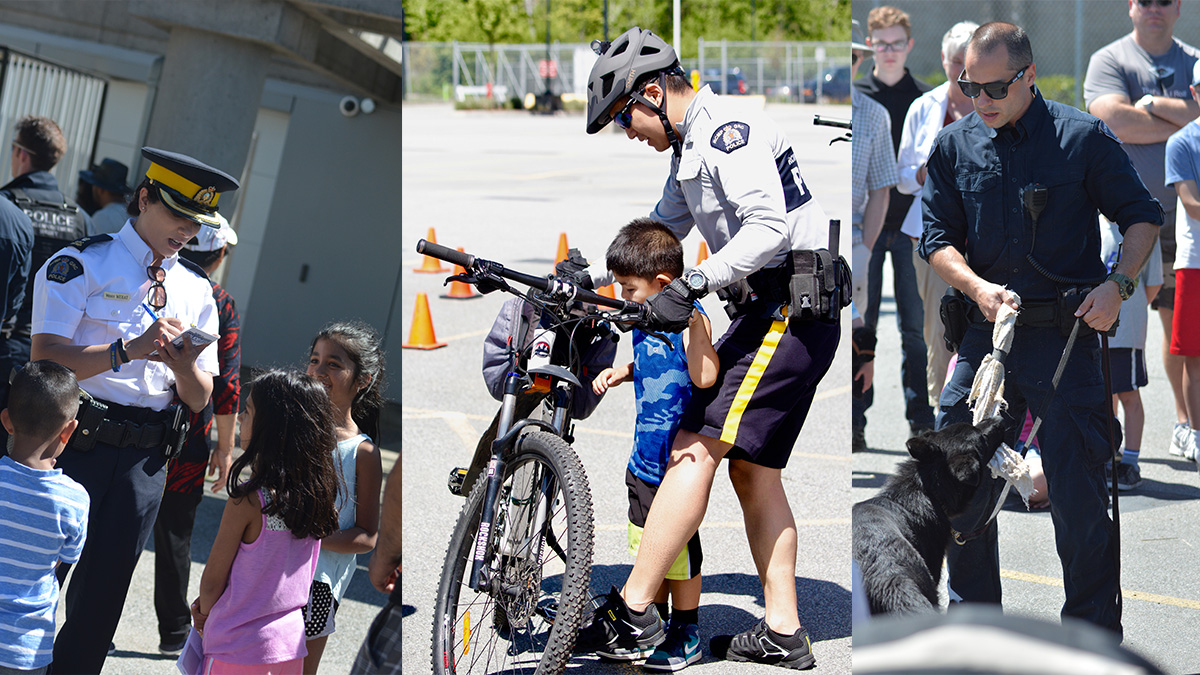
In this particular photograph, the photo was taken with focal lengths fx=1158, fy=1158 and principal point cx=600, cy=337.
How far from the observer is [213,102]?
289 cm

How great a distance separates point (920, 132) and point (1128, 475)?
3.99 feet

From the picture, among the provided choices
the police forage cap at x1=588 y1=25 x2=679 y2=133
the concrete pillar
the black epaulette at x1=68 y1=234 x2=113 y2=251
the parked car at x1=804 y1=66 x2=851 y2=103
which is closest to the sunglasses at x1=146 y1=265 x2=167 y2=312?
the black epaulette at x1=68 y1=234 x2=113 y2=251

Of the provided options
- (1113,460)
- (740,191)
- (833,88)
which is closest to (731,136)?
(740,191)

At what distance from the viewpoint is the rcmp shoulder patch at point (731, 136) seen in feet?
9.98

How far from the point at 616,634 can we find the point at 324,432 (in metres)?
1.11

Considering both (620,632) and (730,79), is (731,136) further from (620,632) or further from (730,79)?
(730,79)

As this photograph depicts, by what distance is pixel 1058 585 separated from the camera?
3.43 m

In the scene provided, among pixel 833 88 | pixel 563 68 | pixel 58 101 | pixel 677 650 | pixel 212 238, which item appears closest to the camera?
pixel 212 238

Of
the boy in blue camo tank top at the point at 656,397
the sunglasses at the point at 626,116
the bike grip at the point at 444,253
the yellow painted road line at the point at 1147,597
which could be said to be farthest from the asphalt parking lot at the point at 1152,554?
the bike grip at the point at 444,253

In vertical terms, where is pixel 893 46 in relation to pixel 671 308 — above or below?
above

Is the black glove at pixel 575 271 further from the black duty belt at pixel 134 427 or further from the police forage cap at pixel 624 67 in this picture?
the black duty belt at pixel 134 427

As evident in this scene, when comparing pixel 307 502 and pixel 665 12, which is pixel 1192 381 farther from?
pixel 665 12

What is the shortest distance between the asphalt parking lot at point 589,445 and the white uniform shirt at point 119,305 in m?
1.24

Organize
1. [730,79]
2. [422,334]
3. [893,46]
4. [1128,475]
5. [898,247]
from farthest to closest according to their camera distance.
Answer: [730,79] → [422,334] → [898,247] → [893,46] → [1128,475]
